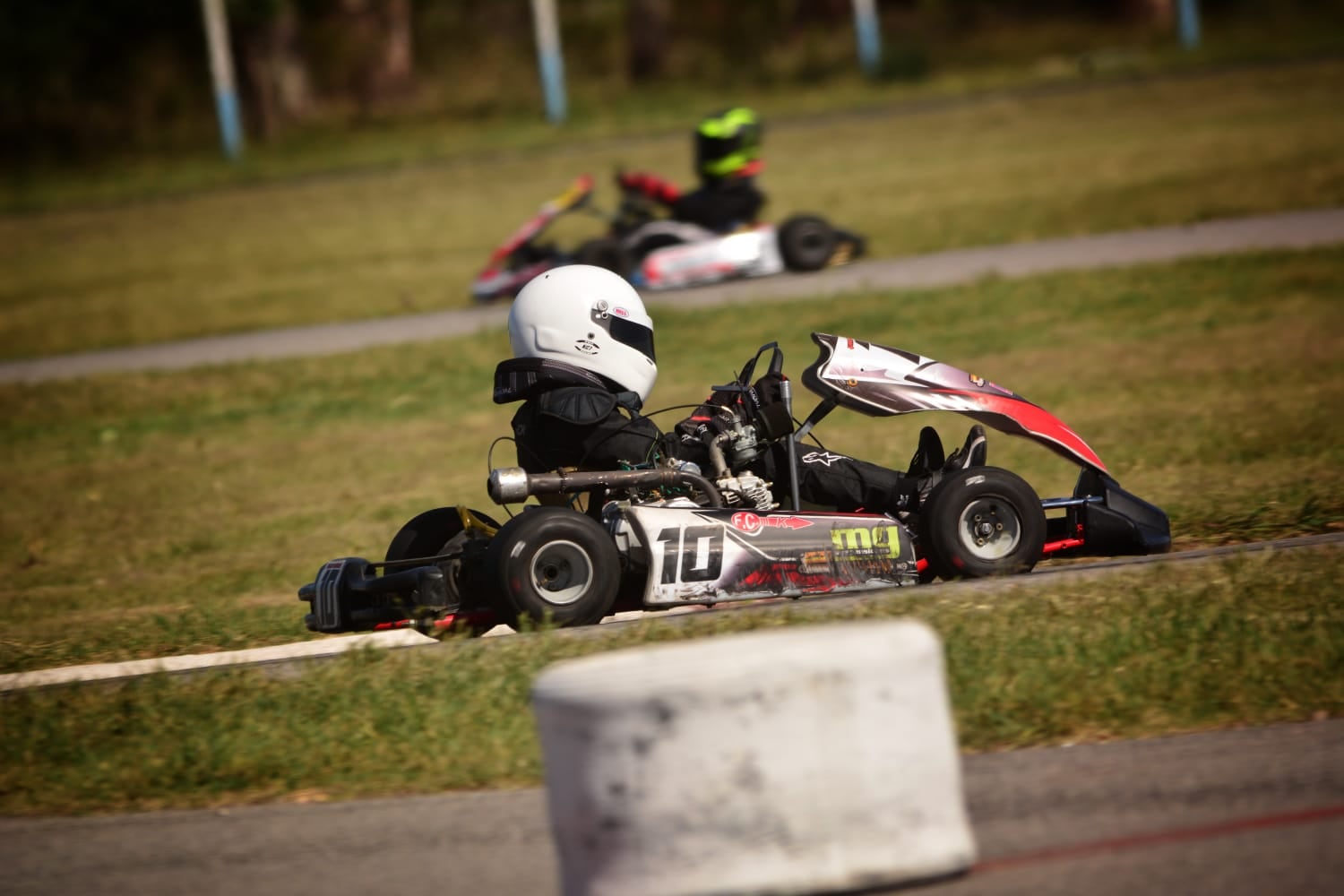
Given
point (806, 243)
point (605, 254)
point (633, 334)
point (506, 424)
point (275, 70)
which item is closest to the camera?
point (633, 334)

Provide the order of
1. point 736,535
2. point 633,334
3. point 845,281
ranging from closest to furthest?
point 736,535 < point 633,334 < point 845,281

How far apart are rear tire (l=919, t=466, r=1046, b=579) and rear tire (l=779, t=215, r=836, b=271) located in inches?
358

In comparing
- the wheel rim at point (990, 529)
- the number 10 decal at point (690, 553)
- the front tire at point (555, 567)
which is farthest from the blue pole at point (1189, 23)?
the front tire at point (555, 567)

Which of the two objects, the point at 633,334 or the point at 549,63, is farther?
the point at 549,63

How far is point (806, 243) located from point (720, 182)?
3.12 feet

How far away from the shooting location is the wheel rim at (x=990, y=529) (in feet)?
19.2

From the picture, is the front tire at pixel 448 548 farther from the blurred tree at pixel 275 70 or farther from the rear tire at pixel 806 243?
the blurred tree at pixel 275 70

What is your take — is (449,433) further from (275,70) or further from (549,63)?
(275,70)

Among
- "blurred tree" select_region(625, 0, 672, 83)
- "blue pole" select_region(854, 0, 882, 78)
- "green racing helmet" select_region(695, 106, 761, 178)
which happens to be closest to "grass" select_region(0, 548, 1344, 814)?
"green racing helmet" select_region(695, 106, 761, 178)

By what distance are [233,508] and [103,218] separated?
17072mm

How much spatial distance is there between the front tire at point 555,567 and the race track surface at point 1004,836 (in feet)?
3.80

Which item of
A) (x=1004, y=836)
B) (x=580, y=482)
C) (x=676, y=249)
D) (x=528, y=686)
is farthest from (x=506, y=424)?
(x=1004, y=836)

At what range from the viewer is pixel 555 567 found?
5.61 meters

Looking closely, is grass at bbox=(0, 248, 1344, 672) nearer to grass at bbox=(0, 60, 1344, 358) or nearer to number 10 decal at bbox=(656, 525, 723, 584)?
number 10 decal at bbox=(656, 525, 723, 584)
